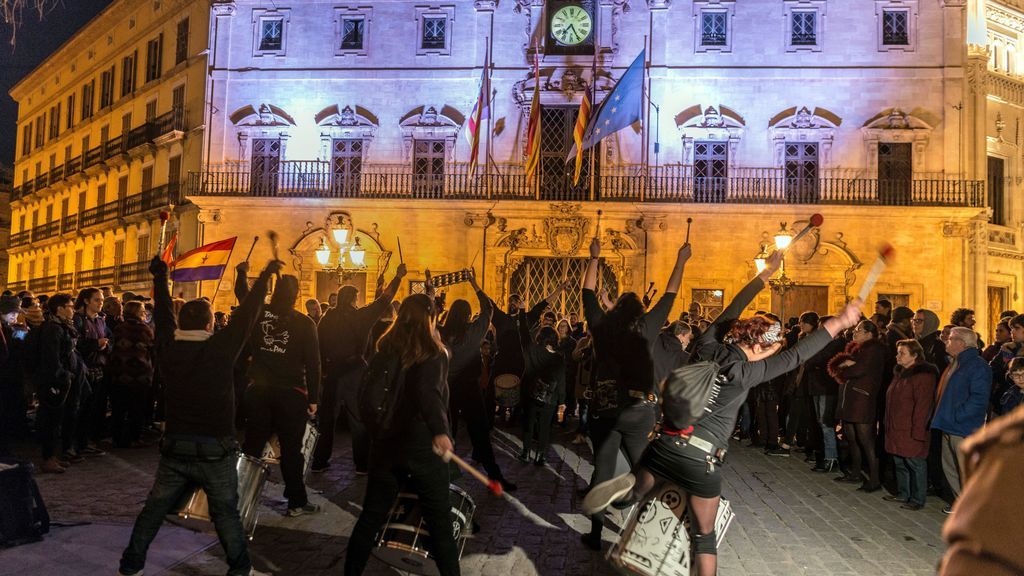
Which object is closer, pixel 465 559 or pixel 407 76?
pixel 465 559

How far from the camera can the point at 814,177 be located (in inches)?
959

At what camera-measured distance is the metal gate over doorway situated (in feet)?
79.5

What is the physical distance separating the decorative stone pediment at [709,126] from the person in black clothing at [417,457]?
68.9ft

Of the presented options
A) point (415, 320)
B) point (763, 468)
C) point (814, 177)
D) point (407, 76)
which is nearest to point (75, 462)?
point (415, 320)

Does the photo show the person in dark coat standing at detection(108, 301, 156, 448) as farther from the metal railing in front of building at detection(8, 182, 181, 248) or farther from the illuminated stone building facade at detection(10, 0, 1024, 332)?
the metal railing in front of building at detection(8, 182, 181, 248)

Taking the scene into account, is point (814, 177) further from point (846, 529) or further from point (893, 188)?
point (846, 529)

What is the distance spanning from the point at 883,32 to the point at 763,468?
1873 cm

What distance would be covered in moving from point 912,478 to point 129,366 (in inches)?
368

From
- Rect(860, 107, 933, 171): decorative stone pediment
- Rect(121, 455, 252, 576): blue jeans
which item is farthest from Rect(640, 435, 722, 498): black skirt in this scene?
Rect(860, 107, 933, 171): decorative stone pediment

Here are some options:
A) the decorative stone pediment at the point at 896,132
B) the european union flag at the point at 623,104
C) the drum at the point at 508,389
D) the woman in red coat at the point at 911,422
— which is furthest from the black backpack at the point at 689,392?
the decorative stone pediment at the point at 896,132

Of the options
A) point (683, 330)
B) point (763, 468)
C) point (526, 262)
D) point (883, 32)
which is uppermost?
point (883, 32)

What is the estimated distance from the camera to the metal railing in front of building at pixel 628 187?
78.1 feet

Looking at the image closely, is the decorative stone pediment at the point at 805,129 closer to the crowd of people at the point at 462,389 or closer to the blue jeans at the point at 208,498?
the crowd of people at the point at 462,389

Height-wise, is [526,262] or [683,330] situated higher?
[526,262]
